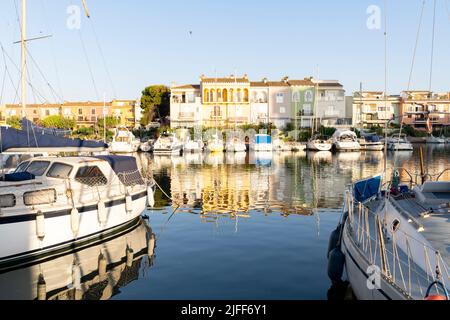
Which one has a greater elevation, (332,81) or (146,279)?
(332,81)

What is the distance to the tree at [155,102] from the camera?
92188 millimetres

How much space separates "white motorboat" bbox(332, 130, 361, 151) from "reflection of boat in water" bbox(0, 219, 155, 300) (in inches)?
2292

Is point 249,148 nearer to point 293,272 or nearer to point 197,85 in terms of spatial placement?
point 197,85

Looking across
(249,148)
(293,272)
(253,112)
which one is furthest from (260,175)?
(253,112)

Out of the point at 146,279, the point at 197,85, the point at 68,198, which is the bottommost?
the point at 146,279

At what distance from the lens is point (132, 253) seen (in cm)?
1484

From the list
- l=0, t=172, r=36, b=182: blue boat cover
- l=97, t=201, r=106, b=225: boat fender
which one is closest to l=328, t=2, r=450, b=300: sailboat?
l=97, t=201, r=106, b=225: boat fender

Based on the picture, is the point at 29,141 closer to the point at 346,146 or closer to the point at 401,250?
the point at 401,250

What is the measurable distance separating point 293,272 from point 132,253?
215 inches

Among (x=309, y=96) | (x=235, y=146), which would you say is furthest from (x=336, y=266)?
(x=309, y=96)

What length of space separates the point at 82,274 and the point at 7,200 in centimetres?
301

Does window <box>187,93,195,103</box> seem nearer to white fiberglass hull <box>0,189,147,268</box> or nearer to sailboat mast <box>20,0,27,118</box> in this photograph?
sailboat mast <box>20,0,27,118</box>

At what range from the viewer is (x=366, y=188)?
1574cm

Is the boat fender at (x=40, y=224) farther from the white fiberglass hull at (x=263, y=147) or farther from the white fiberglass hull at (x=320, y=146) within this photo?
the white fiberglass hull at (x=320, y=146)
